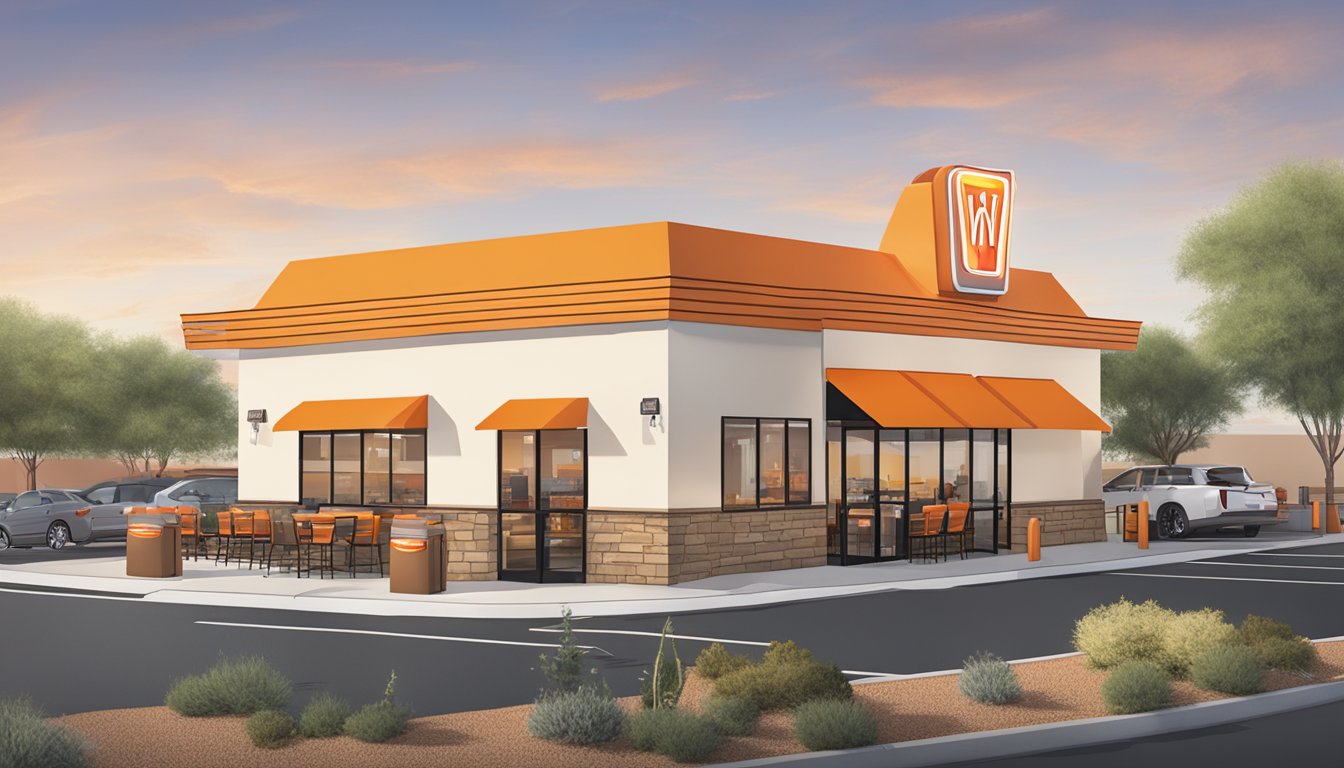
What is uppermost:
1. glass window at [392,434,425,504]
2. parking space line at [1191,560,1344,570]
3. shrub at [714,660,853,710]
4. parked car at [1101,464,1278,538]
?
glass window at [392,434,425,504]

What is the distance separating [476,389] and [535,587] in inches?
153

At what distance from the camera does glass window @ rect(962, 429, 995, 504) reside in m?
28.2

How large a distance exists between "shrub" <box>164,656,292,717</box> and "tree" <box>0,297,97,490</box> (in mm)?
50415

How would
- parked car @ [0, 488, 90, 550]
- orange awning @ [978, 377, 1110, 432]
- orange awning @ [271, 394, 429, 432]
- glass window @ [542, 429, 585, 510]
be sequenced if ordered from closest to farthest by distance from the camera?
1. glass window @ [542, 429, 585, 510]
2. orange awning @ [271, 394, 429, 432]
3. orange awning @ [978, 377, 1110, 432]
4. parked car @ [0, 488, 90, 550]

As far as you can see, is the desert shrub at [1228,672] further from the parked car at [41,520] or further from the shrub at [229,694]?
the parked car at [41,520]

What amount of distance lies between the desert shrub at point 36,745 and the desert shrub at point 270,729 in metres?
1.06

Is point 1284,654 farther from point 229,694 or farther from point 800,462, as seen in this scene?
point 800,462

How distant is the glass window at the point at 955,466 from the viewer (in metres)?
27.5

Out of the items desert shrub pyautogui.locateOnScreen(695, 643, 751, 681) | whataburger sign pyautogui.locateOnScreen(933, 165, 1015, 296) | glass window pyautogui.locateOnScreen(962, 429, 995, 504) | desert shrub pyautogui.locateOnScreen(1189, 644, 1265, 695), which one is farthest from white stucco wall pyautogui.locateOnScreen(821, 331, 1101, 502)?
desert shrub pyautogui.locateOnScreen(1189, 644, 1265, 695)

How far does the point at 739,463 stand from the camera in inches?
936

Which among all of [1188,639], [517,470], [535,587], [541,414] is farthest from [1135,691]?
[517,470]

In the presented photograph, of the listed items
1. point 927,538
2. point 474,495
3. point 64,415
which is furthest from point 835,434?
point 64,415

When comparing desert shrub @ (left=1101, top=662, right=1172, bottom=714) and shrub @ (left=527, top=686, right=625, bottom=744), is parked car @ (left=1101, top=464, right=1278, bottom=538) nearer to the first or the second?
desert shrub @ (left=1101, top=662, right=1172, bottom=714)

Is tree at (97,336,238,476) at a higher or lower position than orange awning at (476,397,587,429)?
higher
